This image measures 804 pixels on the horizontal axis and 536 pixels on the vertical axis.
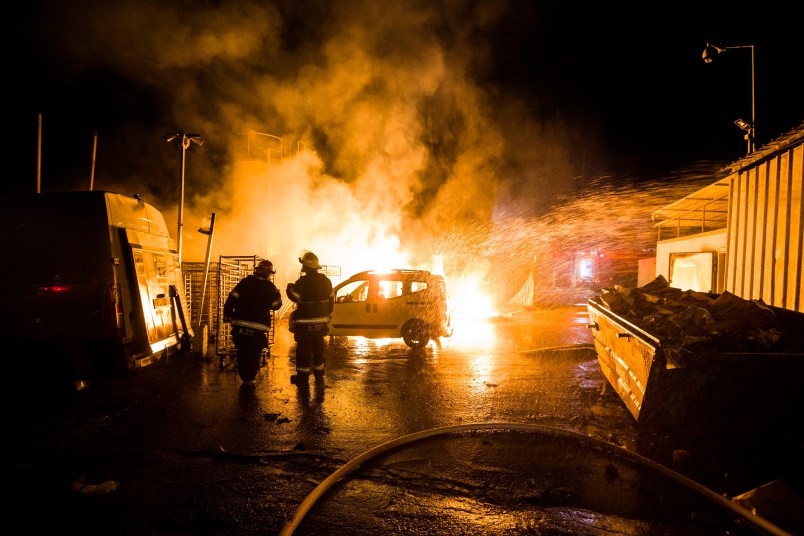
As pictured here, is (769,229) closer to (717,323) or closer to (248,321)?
(717,323)

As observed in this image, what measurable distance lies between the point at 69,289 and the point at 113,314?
55cm

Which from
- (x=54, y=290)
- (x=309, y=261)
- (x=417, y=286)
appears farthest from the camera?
(x=417, y=286)

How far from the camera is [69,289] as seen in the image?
4750 mm

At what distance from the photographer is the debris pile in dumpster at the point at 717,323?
3.57 m

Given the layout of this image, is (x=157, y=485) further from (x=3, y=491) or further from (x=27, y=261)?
(x=27, y=261)

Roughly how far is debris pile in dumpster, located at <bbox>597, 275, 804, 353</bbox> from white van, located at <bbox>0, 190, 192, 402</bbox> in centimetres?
561

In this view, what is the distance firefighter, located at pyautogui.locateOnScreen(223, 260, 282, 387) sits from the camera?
19.5ft

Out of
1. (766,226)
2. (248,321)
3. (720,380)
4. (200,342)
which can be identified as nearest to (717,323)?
(720,380)

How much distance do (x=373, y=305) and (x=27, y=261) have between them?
222 inches

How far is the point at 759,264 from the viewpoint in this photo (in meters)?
6.99

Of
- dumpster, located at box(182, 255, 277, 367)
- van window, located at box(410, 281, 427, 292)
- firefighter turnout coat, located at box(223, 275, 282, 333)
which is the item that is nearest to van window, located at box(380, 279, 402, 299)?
van window, located at box(410, 281, 427, 292)

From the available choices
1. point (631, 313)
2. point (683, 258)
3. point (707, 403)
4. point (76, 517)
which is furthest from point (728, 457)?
point (683, 258)

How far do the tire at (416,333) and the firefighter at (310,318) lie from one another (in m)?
2.69

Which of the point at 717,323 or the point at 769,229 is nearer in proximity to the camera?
the point at 717,323
